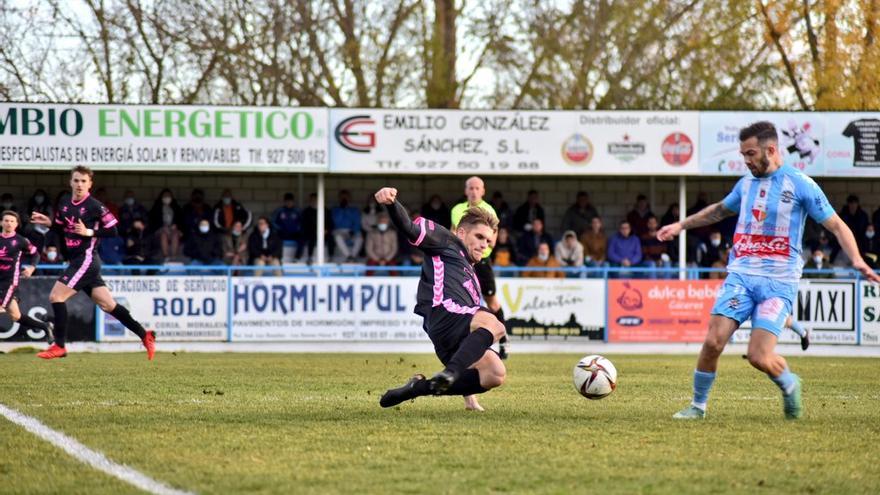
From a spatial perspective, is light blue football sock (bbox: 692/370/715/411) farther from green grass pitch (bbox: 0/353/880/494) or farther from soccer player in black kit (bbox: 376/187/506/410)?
soccer player in black kit (bbox: 376/187/506/410)

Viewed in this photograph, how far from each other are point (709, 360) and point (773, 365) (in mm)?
416

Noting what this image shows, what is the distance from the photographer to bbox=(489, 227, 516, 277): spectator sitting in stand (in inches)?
A: 878

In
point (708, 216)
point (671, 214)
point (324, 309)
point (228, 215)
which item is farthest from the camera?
point (671, 214)

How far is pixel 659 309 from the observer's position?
20.8 m

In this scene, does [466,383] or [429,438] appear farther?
[466,383]

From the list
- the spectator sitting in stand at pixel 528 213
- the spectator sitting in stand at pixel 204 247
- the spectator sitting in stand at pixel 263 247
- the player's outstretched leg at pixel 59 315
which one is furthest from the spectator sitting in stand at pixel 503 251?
the player's outstretched leg at pixel 59 315

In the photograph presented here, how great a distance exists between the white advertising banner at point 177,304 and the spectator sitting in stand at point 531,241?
17.9 ft

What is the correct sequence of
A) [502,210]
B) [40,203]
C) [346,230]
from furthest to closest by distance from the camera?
1. [346,230]
2. [502,210]
3. [40,203]

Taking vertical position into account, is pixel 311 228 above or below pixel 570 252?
above

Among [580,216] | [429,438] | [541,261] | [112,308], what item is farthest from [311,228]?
[429,438]

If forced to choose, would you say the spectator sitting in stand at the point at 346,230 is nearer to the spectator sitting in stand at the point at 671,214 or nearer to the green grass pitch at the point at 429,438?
the spectator sitting in stand at the point at 671,214

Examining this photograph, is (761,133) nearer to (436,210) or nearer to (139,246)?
(436,210)

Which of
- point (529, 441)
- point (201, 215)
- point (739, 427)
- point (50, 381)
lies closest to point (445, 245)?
point (529, 441)

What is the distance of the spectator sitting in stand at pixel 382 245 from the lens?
22516 millimetres
